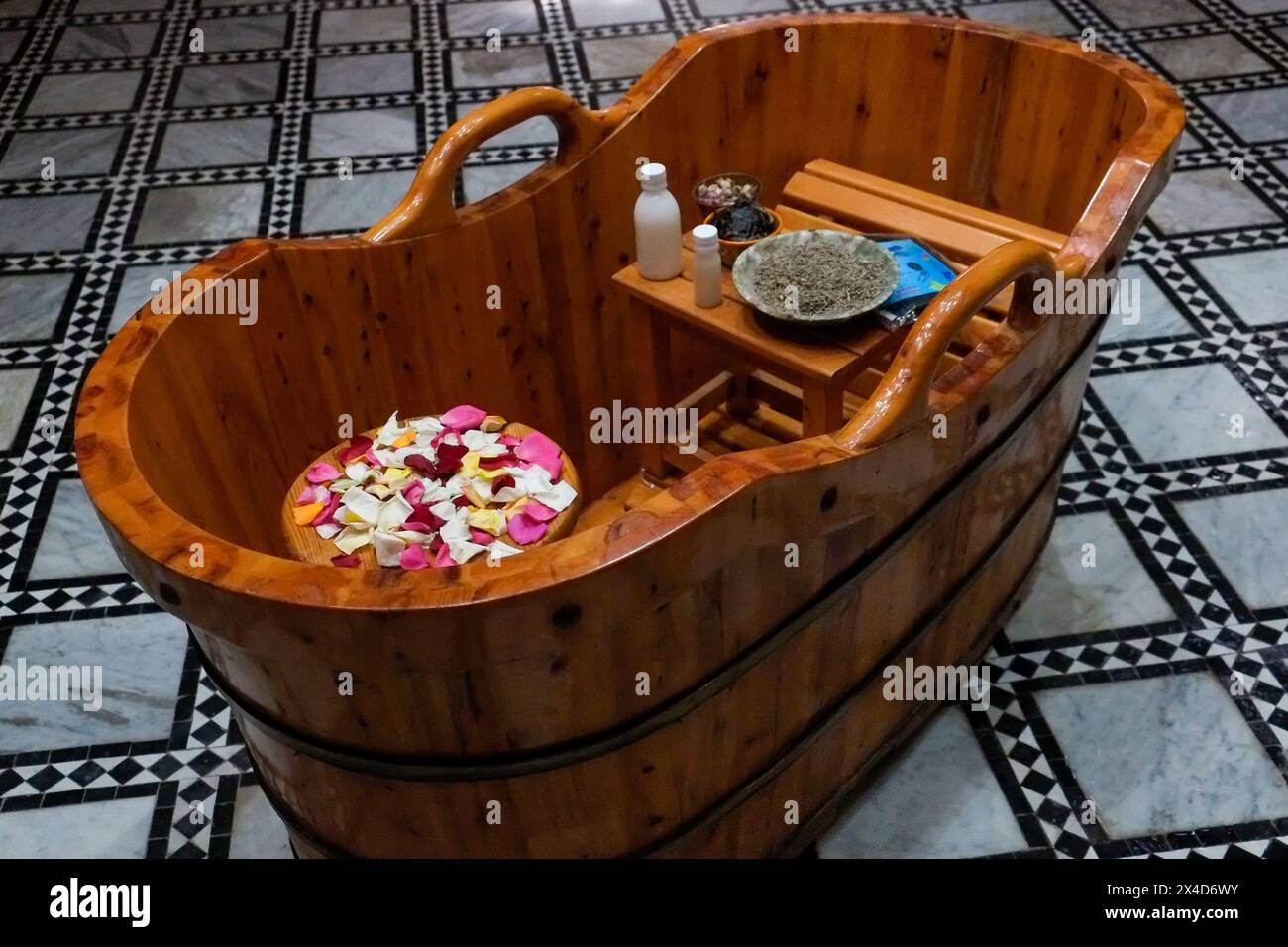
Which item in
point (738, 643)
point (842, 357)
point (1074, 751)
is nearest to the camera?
point (738, 643)

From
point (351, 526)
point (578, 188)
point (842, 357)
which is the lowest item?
point (351, 526)

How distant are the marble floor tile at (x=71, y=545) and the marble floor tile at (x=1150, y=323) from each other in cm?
272

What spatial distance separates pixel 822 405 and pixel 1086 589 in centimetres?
88

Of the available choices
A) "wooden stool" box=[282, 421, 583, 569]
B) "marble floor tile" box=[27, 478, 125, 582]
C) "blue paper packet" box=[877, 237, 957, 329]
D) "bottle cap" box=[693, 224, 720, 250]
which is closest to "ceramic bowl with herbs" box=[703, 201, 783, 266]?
"bottle cap" box=[693, 224, 720, 250]

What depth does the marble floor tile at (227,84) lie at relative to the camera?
4.81 m

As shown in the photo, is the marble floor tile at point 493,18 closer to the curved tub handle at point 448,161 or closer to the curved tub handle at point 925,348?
the curved tub handle at point 448,161

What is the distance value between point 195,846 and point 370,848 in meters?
0.63

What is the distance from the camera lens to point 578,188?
2.54 metres

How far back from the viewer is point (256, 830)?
7.68 ft

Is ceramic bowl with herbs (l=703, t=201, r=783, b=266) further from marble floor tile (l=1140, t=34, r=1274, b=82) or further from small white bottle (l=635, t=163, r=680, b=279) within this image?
marble floor tile (l=1140, t=34, r=1274, b=82)

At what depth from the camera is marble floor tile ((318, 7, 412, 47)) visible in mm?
5215
